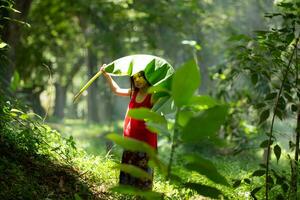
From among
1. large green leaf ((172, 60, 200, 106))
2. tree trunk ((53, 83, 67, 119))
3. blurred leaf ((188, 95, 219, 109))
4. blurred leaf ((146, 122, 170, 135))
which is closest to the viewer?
large green leaf ((172, 60, 200, 106))

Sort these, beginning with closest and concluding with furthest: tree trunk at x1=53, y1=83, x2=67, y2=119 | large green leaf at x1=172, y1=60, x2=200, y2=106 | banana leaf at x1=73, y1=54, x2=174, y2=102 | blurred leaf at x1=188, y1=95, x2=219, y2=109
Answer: large green leaf at x1=172, y1=60, x2=200, y2=106 → blurred leaf at x1=188, y1=95, x2=219, y2=109 → banana leaf at x1=73, y1=54, x2=174, y2=102 → tree trunk at x1=53, y1=83, x2=67, y2=119

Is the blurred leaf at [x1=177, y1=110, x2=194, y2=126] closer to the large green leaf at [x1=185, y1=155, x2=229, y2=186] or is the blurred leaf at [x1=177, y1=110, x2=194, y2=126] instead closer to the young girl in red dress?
the large green leaf at [x1=185, y1=155, x2=229, y2=186]

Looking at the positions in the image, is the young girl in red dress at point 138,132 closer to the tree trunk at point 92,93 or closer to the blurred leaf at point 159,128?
the blurred leaf at point 159,128

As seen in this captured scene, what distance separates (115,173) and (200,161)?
2802 mm

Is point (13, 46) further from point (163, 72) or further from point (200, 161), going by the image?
point (200, 161)

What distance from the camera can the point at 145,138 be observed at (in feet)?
15.9

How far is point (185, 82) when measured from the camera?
2.53 meters

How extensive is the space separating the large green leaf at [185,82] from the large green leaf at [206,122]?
111 millimetres

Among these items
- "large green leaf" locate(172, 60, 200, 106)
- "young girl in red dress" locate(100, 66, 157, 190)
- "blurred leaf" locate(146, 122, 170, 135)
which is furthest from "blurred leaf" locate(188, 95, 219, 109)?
"young girl in red dress" locate(100, 66, 157, 190)

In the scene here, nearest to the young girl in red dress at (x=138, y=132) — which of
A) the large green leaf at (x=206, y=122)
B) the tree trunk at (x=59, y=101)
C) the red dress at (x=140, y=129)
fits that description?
the red dress at (x=140, y=129)

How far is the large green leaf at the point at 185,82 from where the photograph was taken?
2516 mm

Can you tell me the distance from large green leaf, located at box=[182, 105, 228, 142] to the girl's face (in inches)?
91.2

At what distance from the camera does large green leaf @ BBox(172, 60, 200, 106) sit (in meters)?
2.52

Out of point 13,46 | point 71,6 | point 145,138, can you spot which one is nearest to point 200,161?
point 145,138
